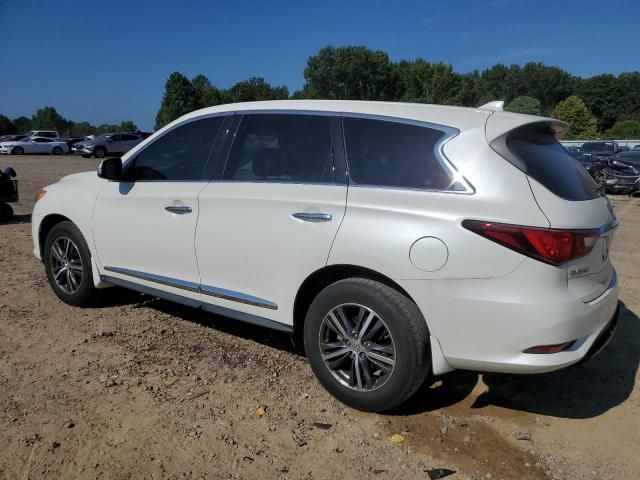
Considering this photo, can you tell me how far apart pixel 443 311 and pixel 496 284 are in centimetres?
31

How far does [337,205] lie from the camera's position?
3.20m

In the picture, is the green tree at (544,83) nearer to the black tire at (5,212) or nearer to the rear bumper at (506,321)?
the black tire at (5,212)

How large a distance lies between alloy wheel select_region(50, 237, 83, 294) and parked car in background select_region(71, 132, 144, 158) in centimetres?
3214

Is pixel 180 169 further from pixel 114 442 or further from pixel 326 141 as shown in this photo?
pixel 114 442

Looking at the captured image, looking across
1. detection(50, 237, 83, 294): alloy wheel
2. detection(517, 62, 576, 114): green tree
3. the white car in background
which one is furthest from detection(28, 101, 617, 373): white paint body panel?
detection(517, 62, 576, 114): green tree

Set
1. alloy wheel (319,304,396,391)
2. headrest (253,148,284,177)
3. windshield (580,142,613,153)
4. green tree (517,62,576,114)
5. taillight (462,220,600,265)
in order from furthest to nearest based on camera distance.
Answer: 1. green tree (517,62,576,114)
2. windshield (580,142,613,153)
3. headrest (253,148,284,177)
4. alloy wheel (319,304,396,391)
5. taillight (462,220,600,265)

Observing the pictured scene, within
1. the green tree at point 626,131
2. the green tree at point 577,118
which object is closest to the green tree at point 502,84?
the green tree at point 577,118

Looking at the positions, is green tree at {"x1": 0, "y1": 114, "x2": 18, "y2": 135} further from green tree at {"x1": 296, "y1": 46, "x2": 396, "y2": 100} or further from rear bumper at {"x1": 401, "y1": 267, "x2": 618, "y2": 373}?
rear bumper at {"x1": 401, "y1": 267, "x2": 618, "y2": 373}

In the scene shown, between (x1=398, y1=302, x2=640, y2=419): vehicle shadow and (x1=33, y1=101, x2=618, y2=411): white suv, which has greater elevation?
(x1=33, y1=101, x2=618, y2=411): white suv

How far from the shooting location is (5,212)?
31.5 feet

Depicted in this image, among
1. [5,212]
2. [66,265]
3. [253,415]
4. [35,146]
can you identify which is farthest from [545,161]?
[35,146]

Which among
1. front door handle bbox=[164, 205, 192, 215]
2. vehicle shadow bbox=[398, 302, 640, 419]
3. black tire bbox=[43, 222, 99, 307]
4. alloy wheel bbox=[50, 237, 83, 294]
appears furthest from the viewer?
alloy wheel bbox=[50, 237, 83, 294]

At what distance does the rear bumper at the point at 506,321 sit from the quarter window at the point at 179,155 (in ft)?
6.27

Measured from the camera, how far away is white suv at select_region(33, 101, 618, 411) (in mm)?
2771
